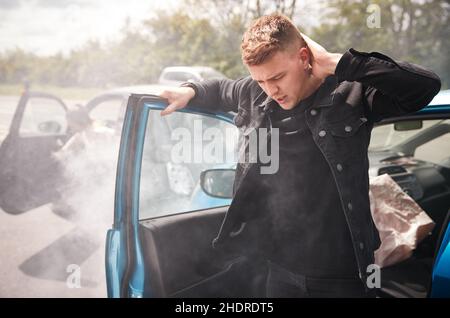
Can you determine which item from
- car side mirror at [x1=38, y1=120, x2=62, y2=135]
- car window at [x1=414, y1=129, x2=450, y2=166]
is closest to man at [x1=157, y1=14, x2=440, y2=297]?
car side mirror at [x1=38, y1=120, x2=62, y2=135]

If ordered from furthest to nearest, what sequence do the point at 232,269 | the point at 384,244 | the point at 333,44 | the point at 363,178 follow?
the point at 333,44 → the point at 384,244 → the point at 232,269 → the point at 363,178

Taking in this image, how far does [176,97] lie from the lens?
5.95 feet

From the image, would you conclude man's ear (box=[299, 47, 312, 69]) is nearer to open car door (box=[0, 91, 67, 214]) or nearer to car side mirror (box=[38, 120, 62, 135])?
open car door (box=[0, 91, 67, 214])

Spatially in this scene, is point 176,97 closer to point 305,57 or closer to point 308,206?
point 305,57

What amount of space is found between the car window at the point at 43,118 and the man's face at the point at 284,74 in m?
2.17

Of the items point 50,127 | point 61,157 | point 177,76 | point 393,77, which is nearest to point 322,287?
point 393,77

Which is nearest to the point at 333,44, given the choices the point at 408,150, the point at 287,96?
the point at 408,150

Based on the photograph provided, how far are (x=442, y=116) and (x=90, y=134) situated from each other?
7.37 ft

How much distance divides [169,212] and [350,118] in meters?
1.05

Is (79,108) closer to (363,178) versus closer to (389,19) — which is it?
(363,178)

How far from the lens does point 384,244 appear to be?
2.70 m

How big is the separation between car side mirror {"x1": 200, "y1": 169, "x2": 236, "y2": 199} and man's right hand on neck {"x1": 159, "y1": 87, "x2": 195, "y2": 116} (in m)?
0.49

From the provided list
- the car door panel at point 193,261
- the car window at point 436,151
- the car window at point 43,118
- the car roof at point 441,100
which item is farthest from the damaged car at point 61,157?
the car window at point 436,151
